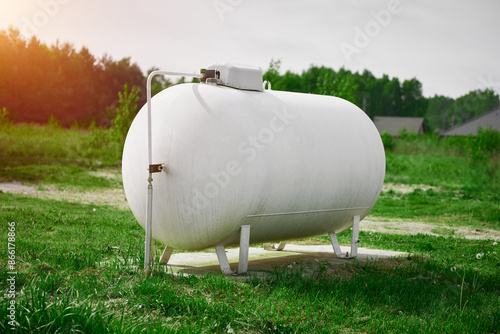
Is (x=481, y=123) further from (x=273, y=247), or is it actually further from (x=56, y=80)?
(x=273, y=247)

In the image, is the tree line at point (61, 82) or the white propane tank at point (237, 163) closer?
the white propane tank at point (237, 163)

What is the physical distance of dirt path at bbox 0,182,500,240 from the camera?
12.4 metres

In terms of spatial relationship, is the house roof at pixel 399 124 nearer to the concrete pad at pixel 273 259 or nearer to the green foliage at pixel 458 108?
the green foliage at pixel 458 108

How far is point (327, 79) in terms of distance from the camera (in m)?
20.2

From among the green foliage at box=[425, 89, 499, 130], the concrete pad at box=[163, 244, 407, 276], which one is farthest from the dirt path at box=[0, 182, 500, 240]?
the green foliage at box=[425, 89, 499, 130]

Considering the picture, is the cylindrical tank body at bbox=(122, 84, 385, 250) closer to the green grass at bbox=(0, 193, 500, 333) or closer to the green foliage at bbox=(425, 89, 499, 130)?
the green grass at bbox=(0, 193, 500, 333)

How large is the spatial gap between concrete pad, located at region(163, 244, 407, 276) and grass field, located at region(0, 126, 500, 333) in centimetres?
34

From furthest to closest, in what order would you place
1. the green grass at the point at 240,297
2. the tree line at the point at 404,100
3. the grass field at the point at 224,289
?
the tree line at the point at 404,100
the grass field at the point at 224,289
the green grass at the point at 240,297

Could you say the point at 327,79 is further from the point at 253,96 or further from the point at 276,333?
the point at 276,333

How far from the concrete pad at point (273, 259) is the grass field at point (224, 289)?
336 mm

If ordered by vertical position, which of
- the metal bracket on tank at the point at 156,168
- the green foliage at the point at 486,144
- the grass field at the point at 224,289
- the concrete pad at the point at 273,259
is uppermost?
the green foliage at the point at 486,144

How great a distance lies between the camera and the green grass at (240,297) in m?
4.83

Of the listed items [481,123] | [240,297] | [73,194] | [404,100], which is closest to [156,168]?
[240,297]

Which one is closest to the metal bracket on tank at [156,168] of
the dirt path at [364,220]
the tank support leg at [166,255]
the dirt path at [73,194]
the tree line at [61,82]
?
the tank support leg at [166,255]
